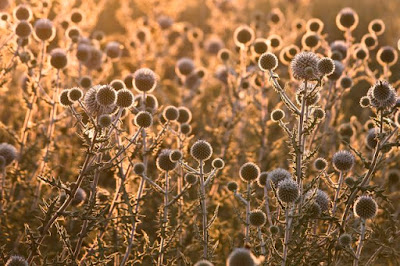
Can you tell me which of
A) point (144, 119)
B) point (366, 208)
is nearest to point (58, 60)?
point (144, 119)

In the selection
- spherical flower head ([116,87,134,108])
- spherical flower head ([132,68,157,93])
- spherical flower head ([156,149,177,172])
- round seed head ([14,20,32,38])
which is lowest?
spherical flower head ([156,149,177,172])

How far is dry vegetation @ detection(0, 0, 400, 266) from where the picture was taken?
3568mm

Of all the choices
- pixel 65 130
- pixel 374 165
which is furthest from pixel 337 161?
pixel 65 130

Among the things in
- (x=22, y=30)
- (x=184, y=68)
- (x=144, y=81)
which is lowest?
(x=144, y=81)

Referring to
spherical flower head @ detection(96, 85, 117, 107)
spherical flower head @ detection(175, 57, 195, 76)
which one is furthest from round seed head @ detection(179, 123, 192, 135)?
spherical flower head @ detection(175, 57, 195, 76)

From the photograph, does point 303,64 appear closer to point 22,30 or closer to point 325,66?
point 325,66

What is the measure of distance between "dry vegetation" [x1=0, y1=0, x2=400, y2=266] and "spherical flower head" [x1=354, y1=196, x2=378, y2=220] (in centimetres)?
1

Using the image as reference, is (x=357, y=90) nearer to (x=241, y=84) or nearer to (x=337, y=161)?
(x=241, y=84)

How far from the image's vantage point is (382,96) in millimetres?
3662

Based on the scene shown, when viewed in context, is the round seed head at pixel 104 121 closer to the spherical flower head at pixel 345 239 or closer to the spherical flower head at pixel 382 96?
the spherical flower head at pixel 345 239

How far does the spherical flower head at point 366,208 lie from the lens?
3.67m

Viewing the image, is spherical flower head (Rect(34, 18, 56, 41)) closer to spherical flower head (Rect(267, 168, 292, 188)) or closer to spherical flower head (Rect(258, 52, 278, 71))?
spherical flower head (Rect(258, 52, 278, 71))

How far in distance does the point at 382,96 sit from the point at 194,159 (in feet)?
9.71

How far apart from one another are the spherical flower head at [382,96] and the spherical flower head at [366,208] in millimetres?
719
